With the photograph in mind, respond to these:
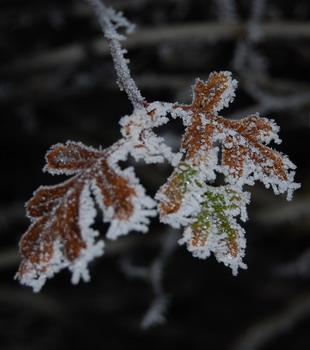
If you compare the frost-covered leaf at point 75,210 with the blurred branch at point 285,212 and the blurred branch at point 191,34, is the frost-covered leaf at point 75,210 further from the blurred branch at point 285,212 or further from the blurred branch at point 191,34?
the blurred branch at point 285,212

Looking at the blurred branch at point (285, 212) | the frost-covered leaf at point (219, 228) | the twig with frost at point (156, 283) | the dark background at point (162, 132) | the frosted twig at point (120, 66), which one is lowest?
the frost-covered leaf at point (219, 228)

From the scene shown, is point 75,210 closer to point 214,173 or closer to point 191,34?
point 214,173

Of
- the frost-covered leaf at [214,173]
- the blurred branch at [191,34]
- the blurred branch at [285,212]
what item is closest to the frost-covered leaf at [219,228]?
the frost-covered leaf at [214,173]

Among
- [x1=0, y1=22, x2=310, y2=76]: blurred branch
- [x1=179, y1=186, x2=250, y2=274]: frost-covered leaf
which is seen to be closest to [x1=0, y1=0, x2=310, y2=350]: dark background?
[x1=0, y1=22, x2=310, y2=76]: blurred branch

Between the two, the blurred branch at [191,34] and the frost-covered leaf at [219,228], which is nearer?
the frost-covered leaf at [219,228]

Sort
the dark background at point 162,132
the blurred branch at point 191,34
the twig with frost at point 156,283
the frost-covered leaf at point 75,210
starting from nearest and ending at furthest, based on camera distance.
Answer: the frost-covered leaf at point 75,210, the twig with frost at point 156,283, the blurred branch at point 191,34, the dark background at point 162,132

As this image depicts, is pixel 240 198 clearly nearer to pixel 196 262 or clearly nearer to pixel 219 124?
pixel 219 124

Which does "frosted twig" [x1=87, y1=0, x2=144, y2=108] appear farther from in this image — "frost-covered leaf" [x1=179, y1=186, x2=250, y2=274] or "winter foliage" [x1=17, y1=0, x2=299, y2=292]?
"frost-covered leaf" [x1=179, y1=186, x2=250, y2=274]
